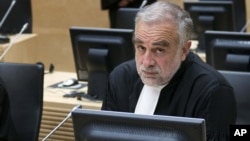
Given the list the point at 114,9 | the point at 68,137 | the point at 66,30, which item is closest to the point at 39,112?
the point at 68,137

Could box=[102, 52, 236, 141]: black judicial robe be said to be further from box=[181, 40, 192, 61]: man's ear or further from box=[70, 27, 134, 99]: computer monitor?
box=[70, 27, 134, 99]: computer monitor

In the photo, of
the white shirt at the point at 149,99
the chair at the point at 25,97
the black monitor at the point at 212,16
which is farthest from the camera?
the black monitor at the point at 212,16

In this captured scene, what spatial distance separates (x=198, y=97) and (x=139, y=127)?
2.08 ft

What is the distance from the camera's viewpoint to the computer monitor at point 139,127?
1190 millimetres

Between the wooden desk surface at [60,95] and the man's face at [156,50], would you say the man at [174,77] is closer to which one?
the man's face at [156,50]

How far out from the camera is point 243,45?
9.09 feet

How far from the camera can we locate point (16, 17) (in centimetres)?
502

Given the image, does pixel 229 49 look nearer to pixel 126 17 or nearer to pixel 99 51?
pixel 99 51

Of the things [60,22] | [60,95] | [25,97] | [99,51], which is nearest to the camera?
[25,97]

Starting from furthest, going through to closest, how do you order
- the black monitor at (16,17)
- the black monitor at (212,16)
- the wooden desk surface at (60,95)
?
the black monitor at (16,17)
the black monitor at (212,16)
the wooden desk surface at (60,95)

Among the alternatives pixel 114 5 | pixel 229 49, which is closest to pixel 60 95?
pixel 229 49

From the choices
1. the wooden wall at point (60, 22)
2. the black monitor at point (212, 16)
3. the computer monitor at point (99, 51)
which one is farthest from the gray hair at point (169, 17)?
the wooden wall at point (60, 22)

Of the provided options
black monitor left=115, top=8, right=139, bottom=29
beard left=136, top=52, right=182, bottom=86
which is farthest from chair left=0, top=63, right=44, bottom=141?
black monitor left=115, top=8, right=139, bottom=29

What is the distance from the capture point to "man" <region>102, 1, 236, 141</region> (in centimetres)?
174
